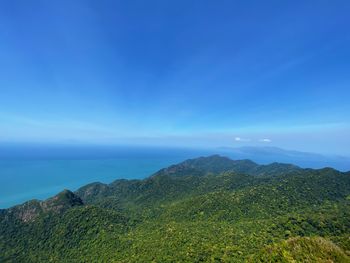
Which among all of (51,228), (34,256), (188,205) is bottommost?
(34,256)

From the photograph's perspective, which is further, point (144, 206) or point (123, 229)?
point (144, 206)

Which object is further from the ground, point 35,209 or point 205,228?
point 205,228

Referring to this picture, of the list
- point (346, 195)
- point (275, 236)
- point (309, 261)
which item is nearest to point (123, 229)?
point (275, 236)

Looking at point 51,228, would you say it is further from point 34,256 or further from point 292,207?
point 292,207

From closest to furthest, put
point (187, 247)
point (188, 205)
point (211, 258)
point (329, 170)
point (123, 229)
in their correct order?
Answer: point (211, 258)
point (187, 247)
point (123, 229)
point (188, 205)
point (329, 170)

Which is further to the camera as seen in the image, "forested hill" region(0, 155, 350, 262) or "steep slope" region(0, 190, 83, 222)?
"steep slope" region(0, 190, 83, 222)

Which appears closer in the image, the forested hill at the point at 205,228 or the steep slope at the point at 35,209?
the forested hill at the point at 205,228

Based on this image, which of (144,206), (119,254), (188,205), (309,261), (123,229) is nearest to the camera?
(309,261)

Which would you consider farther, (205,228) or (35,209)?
(35,209)
